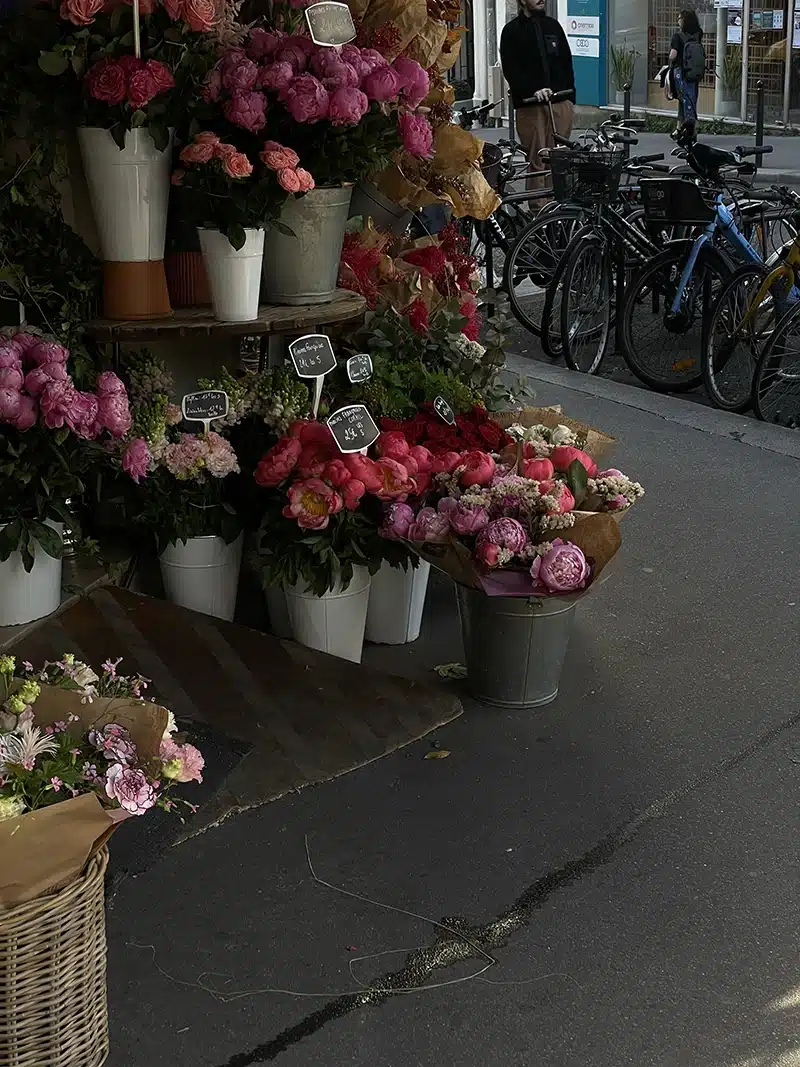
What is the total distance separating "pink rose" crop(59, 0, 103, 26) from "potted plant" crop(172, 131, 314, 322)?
1.28 ft

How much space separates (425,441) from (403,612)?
55 centimetres

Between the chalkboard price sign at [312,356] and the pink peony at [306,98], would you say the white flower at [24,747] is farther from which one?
the pink peony at [306,98]

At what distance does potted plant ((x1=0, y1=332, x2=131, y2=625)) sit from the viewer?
330 centimetres

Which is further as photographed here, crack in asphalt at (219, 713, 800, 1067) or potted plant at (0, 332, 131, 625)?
potted plant at (0, 332, 131, 625)

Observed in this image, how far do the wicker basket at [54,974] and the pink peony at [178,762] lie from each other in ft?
0.58

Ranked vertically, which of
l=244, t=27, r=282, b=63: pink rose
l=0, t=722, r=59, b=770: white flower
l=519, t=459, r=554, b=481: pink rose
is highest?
l=244, t=27, r=282, b=63: pink rose

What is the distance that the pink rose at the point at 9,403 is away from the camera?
3.25m

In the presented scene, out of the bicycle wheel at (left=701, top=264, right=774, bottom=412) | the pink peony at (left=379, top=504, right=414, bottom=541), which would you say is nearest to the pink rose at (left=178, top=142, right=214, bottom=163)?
the pink peony at (left=379, top=504, right=414, bottom=541)

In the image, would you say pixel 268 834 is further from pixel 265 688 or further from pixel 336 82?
pixel 336 82

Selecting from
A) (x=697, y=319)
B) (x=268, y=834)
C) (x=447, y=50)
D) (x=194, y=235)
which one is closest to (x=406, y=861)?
(x=268, y=834)

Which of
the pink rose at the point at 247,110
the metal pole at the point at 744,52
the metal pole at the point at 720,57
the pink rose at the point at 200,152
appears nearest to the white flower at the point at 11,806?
the pink rose at the point at 200,152

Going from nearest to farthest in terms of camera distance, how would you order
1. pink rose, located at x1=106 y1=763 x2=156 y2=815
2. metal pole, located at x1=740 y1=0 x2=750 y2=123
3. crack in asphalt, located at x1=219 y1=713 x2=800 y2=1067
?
pink rose, located at x1=106 y1=763 x2=156 y2=815, crack in asphalt, located at x1=219 y1=713 x2=800 y2=1067, metal pole, located at x1=740 y1=0 x2=750 y2=123

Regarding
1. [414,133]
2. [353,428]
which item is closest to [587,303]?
[414,133]

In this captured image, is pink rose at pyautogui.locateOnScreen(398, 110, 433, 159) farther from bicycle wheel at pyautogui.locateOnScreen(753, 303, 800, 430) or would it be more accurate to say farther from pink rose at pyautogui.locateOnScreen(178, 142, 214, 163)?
bicycle wheel at pyautogui.locateOnScreen(753, 303, 800, 430)
